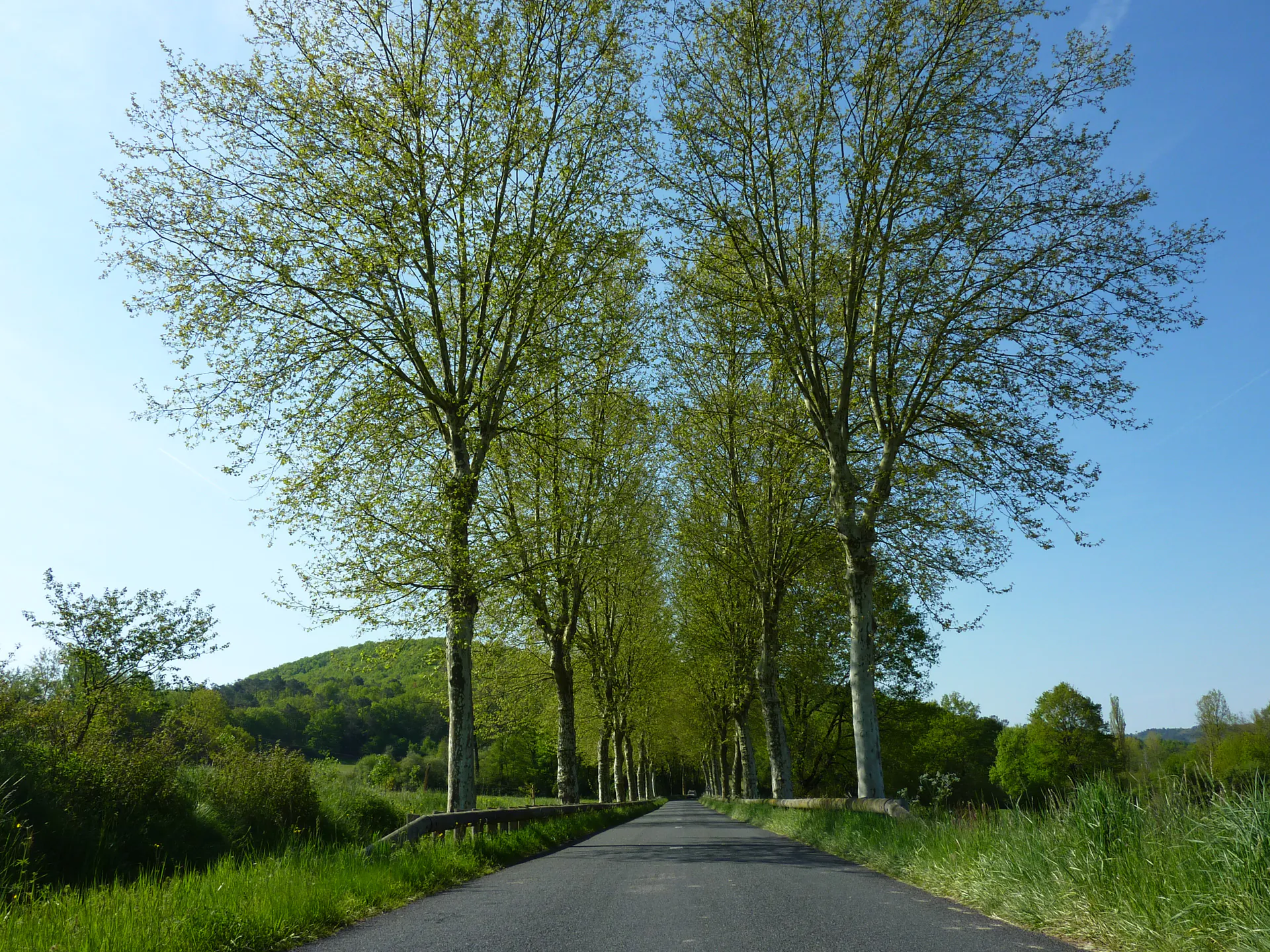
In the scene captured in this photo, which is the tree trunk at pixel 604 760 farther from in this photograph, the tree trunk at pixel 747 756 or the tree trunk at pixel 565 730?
the tree trunk at pixel 565 730

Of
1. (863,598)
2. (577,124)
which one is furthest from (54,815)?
(577,124)

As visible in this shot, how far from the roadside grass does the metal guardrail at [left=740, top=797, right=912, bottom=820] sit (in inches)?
109

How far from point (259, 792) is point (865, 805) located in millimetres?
11454

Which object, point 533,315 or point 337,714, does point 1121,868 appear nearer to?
point 533,315

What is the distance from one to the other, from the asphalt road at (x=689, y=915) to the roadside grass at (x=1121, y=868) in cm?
30

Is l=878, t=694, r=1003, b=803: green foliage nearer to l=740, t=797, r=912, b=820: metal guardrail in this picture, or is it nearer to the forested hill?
l=740, t=797, r=912, b=820: metal guardrail

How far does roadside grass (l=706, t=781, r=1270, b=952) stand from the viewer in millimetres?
4129

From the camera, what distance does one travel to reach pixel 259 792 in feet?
49.1

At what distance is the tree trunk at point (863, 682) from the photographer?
13625 mm

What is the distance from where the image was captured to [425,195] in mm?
13844

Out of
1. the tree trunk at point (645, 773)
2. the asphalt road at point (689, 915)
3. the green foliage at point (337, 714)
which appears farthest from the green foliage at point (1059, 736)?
the asphalt road at point (689, 915)

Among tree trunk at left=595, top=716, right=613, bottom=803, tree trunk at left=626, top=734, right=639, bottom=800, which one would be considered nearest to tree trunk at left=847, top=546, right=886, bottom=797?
tree trunk at left=595, top=716, right=613, bottom=803

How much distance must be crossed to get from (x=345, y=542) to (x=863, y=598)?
30.6 feet

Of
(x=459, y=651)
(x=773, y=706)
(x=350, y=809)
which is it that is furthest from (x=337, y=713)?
(x=459, y=651)
